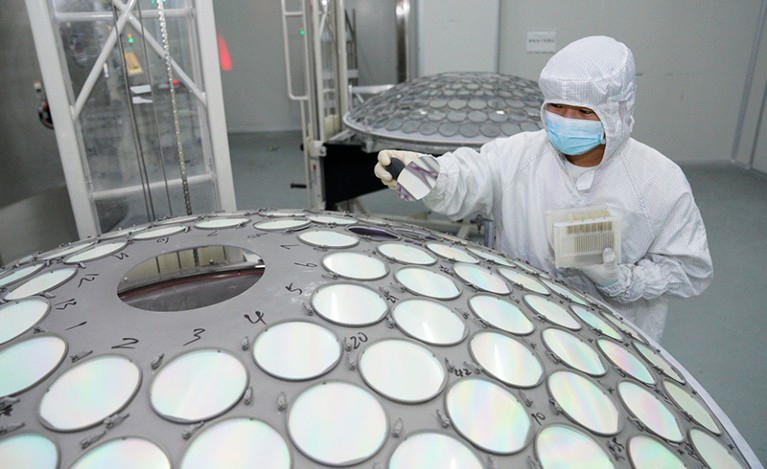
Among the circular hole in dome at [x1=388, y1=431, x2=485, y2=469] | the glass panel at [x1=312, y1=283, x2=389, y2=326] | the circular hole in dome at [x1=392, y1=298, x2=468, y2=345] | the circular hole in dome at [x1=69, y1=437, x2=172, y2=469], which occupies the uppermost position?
the glass panel at [x1=312, y1=283, x2=389, y2=326]

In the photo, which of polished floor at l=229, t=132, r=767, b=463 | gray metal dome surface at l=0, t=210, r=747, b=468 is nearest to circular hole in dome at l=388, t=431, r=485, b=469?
gray metal dome surface at l=0, t=210, r=747, b=468

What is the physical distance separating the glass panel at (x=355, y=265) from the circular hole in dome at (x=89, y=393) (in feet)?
1.54

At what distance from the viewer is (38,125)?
109 inches

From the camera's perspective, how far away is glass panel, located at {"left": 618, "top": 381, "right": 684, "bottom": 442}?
1.01 metres

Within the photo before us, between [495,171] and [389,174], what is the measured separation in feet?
1.49

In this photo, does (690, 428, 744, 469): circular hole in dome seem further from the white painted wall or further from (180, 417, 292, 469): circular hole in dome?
the white painted wall

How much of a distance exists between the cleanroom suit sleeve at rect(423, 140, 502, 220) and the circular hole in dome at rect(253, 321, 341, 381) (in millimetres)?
993

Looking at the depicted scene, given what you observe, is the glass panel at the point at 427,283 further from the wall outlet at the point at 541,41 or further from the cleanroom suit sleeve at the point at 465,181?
the wall outlet at the point at 541,41

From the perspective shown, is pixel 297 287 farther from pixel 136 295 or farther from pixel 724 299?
pixel 724 299

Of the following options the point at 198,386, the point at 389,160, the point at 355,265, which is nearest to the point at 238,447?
the point at 198,386

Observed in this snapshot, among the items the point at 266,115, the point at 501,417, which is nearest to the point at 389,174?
the point at 501,417

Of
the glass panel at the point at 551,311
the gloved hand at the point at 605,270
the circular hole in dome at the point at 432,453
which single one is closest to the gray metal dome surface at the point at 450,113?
the gloved hand at the point at 605,270

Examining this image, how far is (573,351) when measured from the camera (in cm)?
111

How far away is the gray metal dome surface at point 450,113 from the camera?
3.19 m
